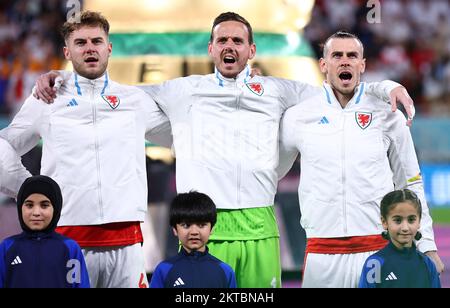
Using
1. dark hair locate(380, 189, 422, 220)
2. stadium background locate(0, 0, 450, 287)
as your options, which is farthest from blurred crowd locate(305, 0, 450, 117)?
dark hair locate(380, 189, 422, 220)

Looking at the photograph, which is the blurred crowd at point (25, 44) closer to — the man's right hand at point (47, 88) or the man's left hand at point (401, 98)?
the man's right hand at point (47, 88)

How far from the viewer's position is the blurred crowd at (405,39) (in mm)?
18281

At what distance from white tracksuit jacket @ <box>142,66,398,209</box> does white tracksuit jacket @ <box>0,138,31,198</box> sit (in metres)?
0.96

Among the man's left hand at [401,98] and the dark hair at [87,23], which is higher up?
the dark hair at [87,23]

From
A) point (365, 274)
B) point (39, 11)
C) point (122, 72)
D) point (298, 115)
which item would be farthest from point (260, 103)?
point (39, 11)

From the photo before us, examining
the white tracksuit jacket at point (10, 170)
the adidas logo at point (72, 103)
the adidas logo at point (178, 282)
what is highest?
the adidas logo at point (72, 103)

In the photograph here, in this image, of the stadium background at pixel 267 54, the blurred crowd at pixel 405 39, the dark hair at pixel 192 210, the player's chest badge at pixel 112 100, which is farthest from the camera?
the blurred crowd at pixel 405 39

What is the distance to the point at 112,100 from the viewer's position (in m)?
6.52

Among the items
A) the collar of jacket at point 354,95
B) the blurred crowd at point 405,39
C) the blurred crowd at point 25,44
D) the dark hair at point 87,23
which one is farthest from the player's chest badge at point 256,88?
the blurred crowd at point 405,39

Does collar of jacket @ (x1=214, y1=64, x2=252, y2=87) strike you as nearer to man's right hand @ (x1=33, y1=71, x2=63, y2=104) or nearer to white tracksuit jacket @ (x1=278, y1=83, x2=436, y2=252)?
white tracksuit jacket @ (x1=278, y1=83, x2=436, y2=252)

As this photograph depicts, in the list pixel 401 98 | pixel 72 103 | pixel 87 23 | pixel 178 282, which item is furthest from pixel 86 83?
pixel 401 98

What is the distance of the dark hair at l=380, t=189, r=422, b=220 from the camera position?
20.4ft

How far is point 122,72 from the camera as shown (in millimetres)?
11789

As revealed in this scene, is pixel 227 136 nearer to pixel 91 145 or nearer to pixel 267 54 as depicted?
pixel 91 145
